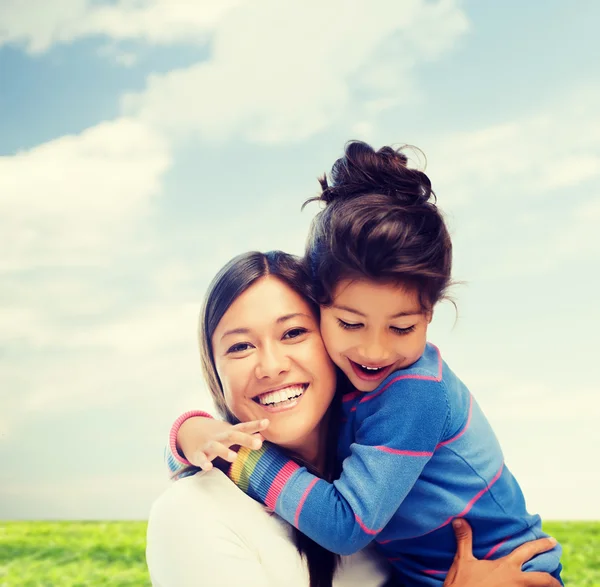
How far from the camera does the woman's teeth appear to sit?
2.00 meters

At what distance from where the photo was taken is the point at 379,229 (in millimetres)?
1897

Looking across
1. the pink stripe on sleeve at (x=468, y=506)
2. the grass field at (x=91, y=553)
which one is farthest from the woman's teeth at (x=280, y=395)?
the grass field at (x=91, y=553)

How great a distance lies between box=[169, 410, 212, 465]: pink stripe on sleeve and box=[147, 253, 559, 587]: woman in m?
0.08

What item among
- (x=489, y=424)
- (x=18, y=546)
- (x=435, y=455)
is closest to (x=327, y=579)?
(x=435, y=455)

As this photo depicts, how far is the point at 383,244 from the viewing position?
1881mm

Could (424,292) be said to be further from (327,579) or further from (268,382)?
(327,579)

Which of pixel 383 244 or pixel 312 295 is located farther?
pixel 312 295

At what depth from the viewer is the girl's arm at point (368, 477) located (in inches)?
70.7

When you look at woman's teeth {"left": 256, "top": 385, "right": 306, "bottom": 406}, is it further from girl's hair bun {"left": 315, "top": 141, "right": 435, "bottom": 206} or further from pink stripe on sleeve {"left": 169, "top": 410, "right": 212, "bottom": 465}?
girl's hair bun {"left": 315, "top": 141, "right": 435, "bottom": 206}

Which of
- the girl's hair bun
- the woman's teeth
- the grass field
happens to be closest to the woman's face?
the woman's teeth

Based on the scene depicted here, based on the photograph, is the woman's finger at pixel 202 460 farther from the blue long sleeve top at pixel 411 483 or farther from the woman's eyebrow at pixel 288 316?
the woman's eyebrow at pixel 288 316

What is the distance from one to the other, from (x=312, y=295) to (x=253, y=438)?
1.51 feet

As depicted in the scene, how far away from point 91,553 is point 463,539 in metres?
3.39

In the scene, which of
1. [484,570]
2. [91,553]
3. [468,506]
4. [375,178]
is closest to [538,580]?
[484,570]
